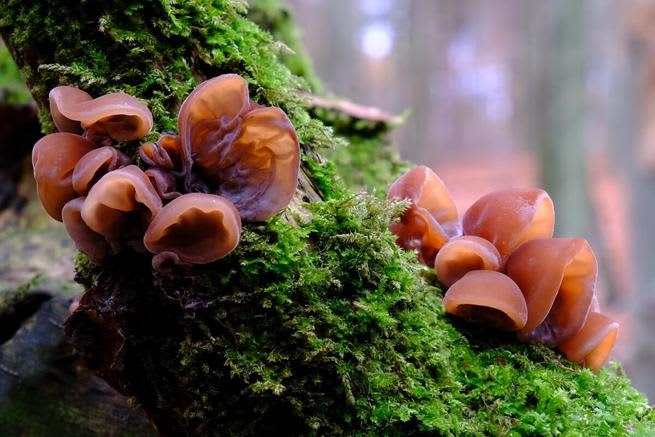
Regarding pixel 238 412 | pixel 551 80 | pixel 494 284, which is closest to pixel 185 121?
pixel 238 412

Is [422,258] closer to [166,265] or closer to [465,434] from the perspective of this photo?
[465,434]

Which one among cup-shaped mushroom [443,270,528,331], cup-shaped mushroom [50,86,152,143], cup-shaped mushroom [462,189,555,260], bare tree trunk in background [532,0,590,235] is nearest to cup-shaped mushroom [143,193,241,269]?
cup-shaped mushroom [50,86,152,143]

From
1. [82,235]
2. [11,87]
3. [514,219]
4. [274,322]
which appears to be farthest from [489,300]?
[11,87]

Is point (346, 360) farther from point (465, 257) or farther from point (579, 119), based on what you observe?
point (579, 119)

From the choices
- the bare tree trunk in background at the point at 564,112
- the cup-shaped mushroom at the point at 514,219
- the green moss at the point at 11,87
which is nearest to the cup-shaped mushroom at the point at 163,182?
the cup-shaped mushroom at the point at 514,219

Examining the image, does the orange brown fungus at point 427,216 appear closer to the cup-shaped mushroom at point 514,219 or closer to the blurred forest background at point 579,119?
the cup-shaped mushroom at point 514,219

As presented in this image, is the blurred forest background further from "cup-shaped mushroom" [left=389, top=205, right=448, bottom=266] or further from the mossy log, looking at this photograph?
the mossy log
